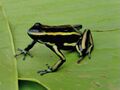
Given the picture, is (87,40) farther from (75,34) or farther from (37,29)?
(37,29)

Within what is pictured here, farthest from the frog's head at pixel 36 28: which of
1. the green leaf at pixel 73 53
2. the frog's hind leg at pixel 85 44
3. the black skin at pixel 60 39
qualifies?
the frog's hind leg at pixel 85 44

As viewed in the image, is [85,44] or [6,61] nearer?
[6,61]

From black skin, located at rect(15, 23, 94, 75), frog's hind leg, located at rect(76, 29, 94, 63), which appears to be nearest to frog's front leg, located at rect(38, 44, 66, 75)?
black skin, located at rect(15, 23, 94, 75)

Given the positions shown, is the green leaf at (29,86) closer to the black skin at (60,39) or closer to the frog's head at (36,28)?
the black skin at (60,39)

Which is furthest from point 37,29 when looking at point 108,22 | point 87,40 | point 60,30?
point 108,22

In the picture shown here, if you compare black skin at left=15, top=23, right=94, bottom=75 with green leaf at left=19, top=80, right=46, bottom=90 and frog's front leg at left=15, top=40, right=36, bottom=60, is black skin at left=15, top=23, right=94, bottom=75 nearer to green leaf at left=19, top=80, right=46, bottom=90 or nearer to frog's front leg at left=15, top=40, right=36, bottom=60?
frog's front leg at left=15, top=40, right=36, bottom=60

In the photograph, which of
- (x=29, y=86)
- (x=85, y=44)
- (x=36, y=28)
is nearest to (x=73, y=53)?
(x=85, y=44)

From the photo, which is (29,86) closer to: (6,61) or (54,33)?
(6,61)

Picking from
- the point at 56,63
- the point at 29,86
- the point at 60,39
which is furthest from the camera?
the point at 60,39
